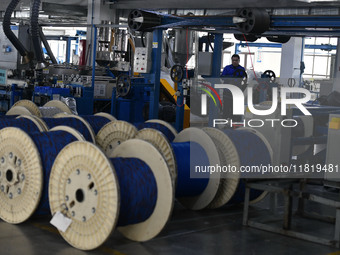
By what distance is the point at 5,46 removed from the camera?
15.7m

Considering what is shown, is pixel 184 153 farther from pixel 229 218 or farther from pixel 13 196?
pixel 13 196

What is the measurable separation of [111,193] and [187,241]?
1216mm

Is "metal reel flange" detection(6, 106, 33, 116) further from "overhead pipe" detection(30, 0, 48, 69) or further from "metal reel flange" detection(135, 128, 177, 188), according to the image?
"overhead pipe" detection(30, 0, 48, 69)

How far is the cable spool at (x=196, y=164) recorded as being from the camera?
670cm

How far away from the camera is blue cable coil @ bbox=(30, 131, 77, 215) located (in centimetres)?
594

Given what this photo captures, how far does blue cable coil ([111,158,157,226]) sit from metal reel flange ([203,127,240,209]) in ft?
5.27

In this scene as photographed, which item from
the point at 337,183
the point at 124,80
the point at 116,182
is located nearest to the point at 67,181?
the point at 116,182

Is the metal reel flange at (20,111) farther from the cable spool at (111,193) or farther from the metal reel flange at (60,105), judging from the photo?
the cable spool at (111,193)

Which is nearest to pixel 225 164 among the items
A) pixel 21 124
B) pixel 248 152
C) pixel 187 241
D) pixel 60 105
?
pixel 248 152

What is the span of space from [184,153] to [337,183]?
182 cm

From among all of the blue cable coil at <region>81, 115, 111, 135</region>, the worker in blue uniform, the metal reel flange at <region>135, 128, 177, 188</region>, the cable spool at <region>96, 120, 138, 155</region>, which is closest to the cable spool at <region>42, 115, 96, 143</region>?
the cable spool at <region>96, 120, 138, 155</region>

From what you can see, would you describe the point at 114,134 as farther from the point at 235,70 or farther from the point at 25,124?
the point at 235,70

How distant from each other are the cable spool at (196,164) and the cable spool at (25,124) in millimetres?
1803

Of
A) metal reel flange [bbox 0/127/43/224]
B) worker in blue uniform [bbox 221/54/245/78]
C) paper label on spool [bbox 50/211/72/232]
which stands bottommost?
paper label on spool [bbox 50/211/72/232]
